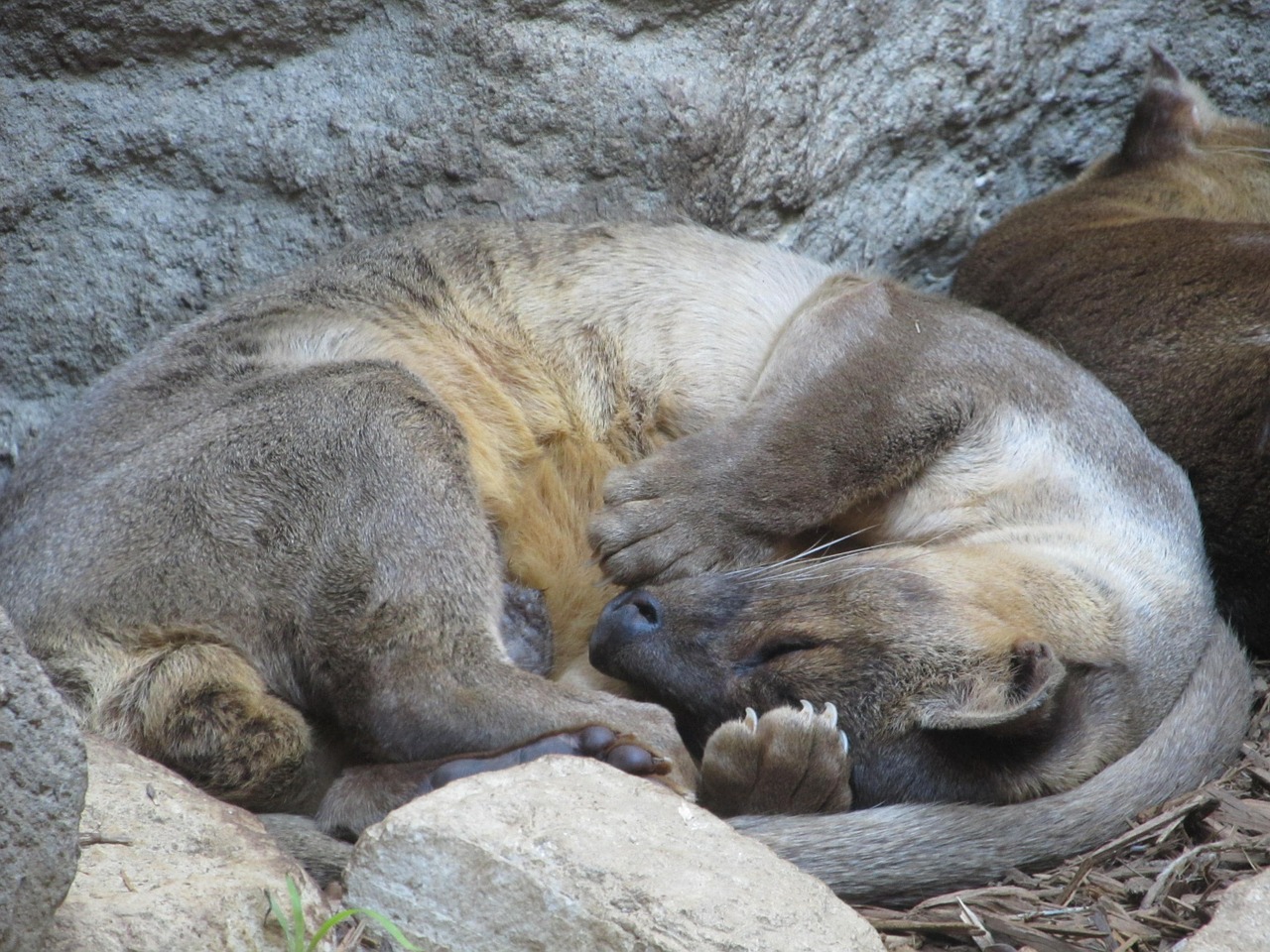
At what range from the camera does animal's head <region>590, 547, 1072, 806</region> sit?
149 inches

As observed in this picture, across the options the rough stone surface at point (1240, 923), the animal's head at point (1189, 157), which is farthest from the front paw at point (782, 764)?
the animal's head at point (1189, 157)

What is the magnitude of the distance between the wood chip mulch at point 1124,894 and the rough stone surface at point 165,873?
1.54m

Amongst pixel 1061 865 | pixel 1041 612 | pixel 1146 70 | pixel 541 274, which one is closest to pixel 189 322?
pixel 541 274

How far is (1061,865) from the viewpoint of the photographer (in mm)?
3744

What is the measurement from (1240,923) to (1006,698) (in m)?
0.82

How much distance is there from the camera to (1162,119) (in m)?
6.16

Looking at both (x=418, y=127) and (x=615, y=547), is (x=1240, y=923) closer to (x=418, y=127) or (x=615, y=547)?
(x=615, y=547)

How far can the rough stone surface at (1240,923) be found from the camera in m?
3.10

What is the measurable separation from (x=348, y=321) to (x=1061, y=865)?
289 centimetres

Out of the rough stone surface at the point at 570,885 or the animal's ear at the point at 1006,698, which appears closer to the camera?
the rough stone surface at the point at 570,885

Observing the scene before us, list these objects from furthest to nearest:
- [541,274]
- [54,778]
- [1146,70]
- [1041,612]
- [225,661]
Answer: [1146,70] → [541,274] → [1041,612] → [225,661] → [54,778]

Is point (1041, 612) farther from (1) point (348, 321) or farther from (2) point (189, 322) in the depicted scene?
(2) point (189, 322)

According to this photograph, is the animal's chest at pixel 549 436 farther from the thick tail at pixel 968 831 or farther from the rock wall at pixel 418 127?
the thick tail at pixel 968 831

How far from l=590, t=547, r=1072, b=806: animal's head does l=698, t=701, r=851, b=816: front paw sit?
105 mm
